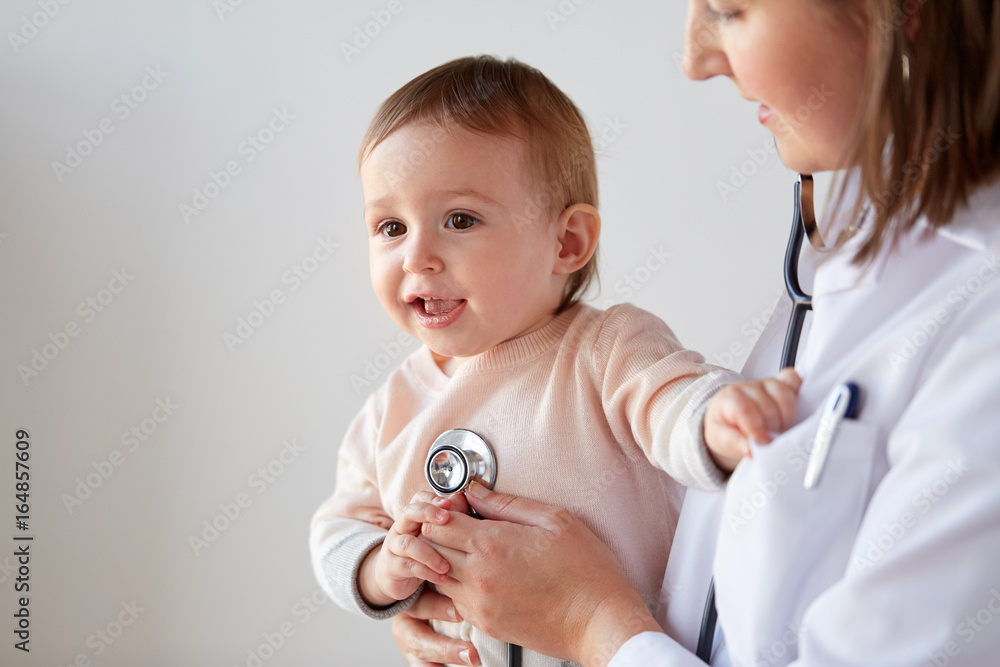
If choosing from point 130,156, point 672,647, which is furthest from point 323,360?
point 672,647

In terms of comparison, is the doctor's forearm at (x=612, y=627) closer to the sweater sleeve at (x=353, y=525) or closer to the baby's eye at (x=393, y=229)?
the sweater sleeve at (x=353, y=525)

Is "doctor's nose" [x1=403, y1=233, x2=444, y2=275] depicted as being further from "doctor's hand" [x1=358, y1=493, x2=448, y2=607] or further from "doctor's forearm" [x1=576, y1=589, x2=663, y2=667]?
"doctor's forearm" [x1=576, y1=589, x2=663, y2=667]

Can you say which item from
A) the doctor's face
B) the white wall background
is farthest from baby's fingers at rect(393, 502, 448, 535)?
the white wall background

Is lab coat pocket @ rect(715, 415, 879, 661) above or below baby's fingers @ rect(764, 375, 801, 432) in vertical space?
below

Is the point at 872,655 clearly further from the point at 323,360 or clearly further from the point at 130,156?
the point at 130,156

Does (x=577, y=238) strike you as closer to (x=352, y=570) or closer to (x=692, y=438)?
(x=692, y=438)

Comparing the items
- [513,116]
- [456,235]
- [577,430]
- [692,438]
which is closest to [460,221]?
[456,235]

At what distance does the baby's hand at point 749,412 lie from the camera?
767mm

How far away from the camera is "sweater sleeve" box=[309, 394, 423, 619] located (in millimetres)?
1175

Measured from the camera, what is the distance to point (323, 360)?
2.25 m

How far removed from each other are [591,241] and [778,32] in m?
0.51

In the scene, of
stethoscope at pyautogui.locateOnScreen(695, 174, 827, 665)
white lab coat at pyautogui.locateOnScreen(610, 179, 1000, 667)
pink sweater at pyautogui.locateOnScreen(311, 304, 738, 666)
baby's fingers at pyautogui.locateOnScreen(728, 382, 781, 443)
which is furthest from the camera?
pink sweater at pyautogui.locateOnScreen(311, 304, 738, 666)

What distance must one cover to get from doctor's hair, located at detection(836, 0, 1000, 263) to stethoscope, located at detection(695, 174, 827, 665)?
0.15 metres

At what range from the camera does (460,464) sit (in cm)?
110
